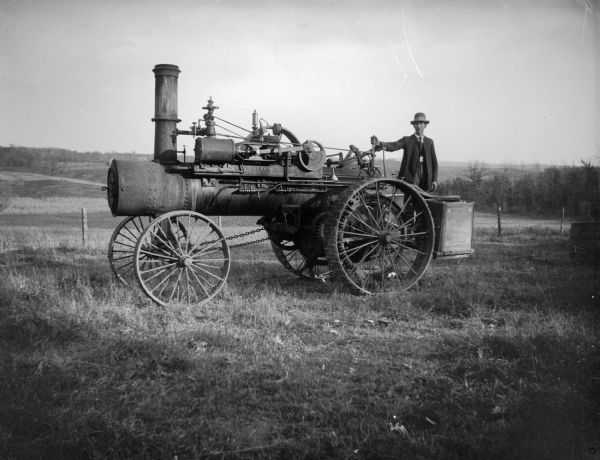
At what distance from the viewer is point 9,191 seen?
26562mm

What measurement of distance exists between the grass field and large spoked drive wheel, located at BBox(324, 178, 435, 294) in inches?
18.2

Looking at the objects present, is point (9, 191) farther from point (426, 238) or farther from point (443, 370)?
point (443, 370)

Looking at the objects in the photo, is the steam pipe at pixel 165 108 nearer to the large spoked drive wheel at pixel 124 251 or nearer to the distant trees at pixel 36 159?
the large spoked drive wheel at pixel 124 251

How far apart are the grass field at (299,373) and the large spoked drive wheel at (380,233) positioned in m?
0.46

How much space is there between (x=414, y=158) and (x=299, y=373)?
545 centimetres

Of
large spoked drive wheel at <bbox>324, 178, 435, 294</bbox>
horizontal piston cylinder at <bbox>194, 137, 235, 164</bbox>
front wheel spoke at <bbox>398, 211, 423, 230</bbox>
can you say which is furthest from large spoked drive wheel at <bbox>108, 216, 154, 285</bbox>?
front wheel spoke at <bbox>398, 211, 423, 230</bbox>

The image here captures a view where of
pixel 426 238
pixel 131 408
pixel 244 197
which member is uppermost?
pixel 244 197

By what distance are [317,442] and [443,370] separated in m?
1.64

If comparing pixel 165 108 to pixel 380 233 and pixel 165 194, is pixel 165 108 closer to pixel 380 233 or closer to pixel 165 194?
pixel 165 194

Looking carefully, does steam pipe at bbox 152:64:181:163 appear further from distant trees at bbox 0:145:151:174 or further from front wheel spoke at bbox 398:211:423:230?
distant trees at bbox 0:145:151:174

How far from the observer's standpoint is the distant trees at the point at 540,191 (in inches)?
1008

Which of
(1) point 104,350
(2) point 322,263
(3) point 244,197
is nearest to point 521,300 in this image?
(2) point 322,263

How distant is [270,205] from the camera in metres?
7.67

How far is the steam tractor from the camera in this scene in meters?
6.72
